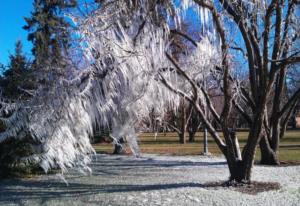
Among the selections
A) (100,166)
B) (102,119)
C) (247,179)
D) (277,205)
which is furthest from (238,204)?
(100,166)

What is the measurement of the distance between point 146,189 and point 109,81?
9.64 ft

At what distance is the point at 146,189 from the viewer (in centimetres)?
1159

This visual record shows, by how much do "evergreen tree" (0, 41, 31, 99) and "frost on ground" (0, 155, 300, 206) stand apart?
3073 millimetres

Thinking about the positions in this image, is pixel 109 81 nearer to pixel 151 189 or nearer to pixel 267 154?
pixel 151 189

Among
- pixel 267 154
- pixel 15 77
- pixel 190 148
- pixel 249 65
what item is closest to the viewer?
pixel 249 65

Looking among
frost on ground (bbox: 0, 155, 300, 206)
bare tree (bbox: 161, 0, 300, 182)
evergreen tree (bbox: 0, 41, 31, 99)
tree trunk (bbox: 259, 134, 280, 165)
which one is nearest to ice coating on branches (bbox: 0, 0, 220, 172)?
bare tree (bbox: 161, 0, 300, 182)

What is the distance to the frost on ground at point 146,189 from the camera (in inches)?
400

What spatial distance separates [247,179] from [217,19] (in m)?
4.37

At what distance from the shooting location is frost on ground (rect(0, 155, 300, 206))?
10172 mm

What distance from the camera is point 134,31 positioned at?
11.4m

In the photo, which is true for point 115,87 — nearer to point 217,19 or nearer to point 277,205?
point 217,19

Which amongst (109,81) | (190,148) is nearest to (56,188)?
(109,81)

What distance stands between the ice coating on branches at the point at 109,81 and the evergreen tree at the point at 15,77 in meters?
3.00

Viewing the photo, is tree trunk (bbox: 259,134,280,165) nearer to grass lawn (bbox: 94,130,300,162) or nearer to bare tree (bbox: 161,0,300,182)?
grass lawn (bbox: 94,130,300,162)
